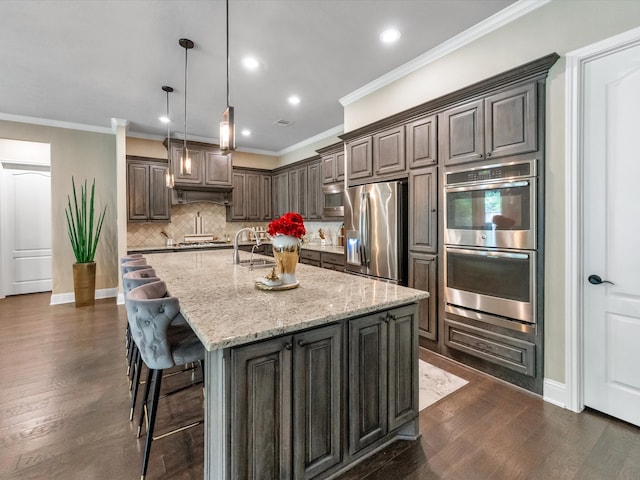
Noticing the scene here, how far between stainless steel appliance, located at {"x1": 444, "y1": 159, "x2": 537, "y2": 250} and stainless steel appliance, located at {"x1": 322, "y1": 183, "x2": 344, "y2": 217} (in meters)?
2.11

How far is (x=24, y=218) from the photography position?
6098mm

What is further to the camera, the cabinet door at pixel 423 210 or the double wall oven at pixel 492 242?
the cabinet door at pixel 423 210

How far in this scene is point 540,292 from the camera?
93.0 inches

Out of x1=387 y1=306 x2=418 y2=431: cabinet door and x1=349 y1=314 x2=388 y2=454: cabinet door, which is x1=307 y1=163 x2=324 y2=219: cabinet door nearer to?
x1=387 y1=306 x2=418 y2=431: cabinet door

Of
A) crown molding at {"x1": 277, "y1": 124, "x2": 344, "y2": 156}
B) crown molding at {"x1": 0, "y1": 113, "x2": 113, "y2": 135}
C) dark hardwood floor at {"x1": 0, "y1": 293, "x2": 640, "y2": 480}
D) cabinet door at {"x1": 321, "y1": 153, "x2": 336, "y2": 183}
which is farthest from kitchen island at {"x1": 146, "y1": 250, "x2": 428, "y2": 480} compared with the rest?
crown molding at {"x1": 0, "y1": 113, "x2": 113, "y2": 135}

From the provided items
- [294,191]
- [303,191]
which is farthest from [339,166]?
[294,191]

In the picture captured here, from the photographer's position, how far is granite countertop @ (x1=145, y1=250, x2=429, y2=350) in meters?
1.30

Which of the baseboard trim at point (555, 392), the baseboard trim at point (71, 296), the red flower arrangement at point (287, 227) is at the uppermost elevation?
the red flower arrangement at point (287, 227)

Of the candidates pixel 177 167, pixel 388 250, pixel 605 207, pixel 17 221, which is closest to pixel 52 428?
pixel 388 250

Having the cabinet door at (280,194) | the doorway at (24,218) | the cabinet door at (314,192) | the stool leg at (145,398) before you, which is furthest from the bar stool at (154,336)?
the doorway at (24,218)

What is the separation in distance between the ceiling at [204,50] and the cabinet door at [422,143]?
28.8 inches

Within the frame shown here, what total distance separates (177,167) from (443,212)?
4780 mm

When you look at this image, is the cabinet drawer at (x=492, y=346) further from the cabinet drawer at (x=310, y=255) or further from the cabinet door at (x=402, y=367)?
the cabinet drawer at (x=310, y=255)

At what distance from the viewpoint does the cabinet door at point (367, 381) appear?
164cm
